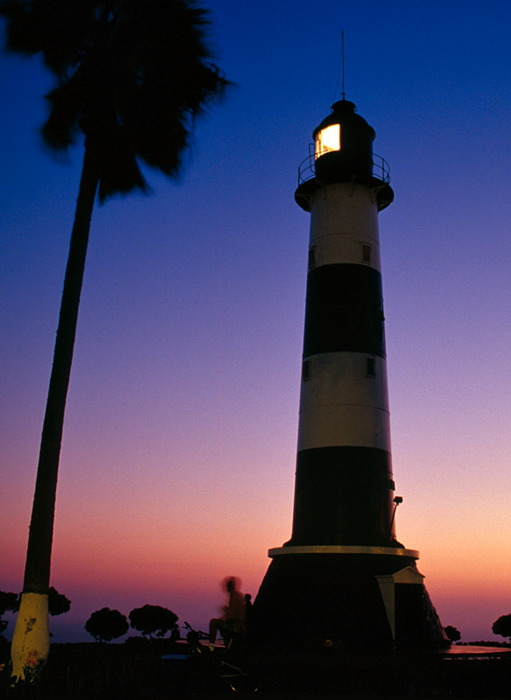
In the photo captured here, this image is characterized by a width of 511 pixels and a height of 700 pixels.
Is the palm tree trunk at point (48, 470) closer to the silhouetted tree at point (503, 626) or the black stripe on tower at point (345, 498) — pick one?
the black stripe on tower at point (345, 498)

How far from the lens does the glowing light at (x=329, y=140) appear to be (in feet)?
73.8

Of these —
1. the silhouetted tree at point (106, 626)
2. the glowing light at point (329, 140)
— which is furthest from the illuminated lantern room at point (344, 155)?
the silhouetted tree at point (106, 626)

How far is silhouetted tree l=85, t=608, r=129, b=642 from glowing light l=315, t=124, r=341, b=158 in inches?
653

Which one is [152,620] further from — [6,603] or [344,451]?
[344,451]

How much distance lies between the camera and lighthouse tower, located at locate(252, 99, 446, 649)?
17297mm

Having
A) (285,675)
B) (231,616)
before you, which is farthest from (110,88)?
(285,675)

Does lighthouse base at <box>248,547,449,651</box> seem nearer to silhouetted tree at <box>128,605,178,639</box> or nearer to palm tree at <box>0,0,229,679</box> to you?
silhouetted tree at <box>128,605,178,639</box>

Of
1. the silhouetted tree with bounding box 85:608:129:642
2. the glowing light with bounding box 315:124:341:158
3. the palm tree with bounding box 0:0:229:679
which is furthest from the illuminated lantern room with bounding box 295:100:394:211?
the silhouetted tree with bounding box 85:608:129:642

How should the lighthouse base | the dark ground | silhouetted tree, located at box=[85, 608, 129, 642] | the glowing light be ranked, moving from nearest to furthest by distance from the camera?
1. the dark ground
2. the lighthouse base
3. silhouetted tree, located at box=[85, 608, 129, 642]
4. the glowing light

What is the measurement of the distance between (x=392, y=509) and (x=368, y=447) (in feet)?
6.43

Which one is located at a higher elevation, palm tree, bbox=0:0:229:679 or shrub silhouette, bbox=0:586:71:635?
palm tree, bbox=0:0:229:679

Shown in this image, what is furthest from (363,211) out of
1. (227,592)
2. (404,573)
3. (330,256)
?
(227,592)

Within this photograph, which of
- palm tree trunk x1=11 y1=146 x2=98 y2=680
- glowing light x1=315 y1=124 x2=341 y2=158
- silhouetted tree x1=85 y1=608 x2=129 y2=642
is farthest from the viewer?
glowing light x1=315 y1=124 x2=341 y2=158

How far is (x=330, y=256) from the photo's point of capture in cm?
2120
